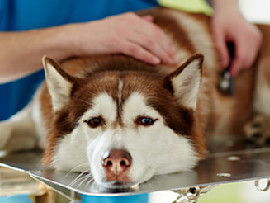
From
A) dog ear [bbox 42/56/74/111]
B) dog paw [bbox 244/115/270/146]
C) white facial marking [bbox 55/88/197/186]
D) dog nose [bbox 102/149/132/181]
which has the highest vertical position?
dog ear [bbox 42/56/74/111]

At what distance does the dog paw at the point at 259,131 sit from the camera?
148cm

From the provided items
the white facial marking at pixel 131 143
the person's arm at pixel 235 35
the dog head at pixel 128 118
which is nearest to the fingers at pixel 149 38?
the dog head at pixel 128 118

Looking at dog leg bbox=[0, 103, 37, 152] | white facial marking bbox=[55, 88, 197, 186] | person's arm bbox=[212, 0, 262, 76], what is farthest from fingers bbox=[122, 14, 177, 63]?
dog leg bbox=[0, 103, 37, 152]

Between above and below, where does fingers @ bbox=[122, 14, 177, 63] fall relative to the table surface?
above

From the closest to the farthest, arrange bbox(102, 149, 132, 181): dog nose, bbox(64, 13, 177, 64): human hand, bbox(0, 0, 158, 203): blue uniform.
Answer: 1. bbox(102, 149, 132, 181): dog nose
2. bbox(64, 13, 177, 64): human hand
3. bbox(0, 0, 158, 203): blue uniform

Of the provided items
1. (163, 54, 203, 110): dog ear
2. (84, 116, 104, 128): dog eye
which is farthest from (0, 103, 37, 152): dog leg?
(163, 54, 203, 110): dog ear

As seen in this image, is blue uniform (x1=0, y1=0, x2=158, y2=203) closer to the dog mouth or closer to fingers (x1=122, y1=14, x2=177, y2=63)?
fingers (x1=122, y1=14, x2=177, y2=63)

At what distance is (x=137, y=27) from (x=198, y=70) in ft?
0.90

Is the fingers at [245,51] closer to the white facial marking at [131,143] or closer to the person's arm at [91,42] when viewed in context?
the person's arm at [91,42]

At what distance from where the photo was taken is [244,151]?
1.34 metres

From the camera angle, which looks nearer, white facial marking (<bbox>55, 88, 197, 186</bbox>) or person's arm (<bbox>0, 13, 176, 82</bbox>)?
white facial marking (<bbox>55, 88, 197, 186</bbox>)

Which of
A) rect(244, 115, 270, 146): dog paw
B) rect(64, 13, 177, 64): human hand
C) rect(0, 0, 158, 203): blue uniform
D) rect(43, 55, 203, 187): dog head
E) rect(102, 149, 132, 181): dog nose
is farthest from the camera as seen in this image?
rect(0, 0, 158, 203): blue uniform

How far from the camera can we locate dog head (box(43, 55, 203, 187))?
0.97m

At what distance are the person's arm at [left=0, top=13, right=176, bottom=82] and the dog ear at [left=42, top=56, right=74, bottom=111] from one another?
0.62 feet
